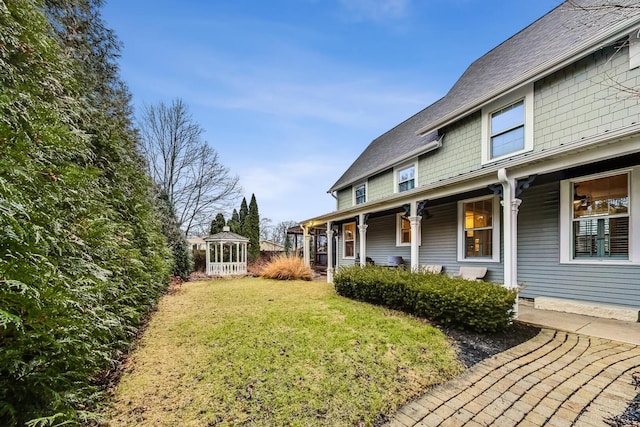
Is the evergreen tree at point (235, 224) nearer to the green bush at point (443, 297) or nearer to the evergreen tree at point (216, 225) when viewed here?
the evergreen tree at point (216, 225)

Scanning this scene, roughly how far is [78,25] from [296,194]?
31071 millimetres

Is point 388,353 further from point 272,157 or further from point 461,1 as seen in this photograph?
point 272,157

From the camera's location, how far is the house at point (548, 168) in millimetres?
4719

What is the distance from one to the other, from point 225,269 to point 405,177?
952 cm

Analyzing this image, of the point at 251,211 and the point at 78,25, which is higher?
the point at 78,25

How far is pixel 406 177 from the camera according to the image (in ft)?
32.5

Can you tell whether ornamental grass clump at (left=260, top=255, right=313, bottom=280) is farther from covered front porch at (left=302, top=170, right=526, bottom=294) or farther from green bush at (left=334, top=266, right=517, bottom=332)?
green bush at (left=334, top=266, right=517, bottom=332)

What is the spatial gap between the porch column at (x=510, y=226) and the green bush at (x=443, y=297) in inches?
26.4

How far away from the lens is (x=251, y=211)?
2120 cm

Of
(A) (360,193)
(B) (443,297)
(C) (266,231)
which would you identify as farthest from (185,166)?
(C) (266,231)

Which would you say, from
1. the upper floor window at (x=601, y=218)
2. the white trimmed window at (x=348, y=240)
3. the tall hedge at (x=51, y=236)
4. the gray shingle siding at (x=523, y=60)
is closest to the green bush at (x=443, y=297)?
the upper floor window at (x=601, y=218)

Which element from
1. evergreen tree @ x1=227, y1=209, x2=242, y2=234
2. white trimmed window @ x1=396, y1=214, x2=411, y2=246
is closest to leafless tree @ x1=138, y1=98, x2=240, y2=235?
evergreen tree @ x1=227, y1=209, x2=242, y2=234

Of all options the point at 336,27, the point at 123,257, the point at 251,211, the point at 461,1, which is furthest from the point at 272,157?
the point at 123,257

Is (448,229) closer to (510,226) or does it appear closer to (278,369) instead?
(510,226)
